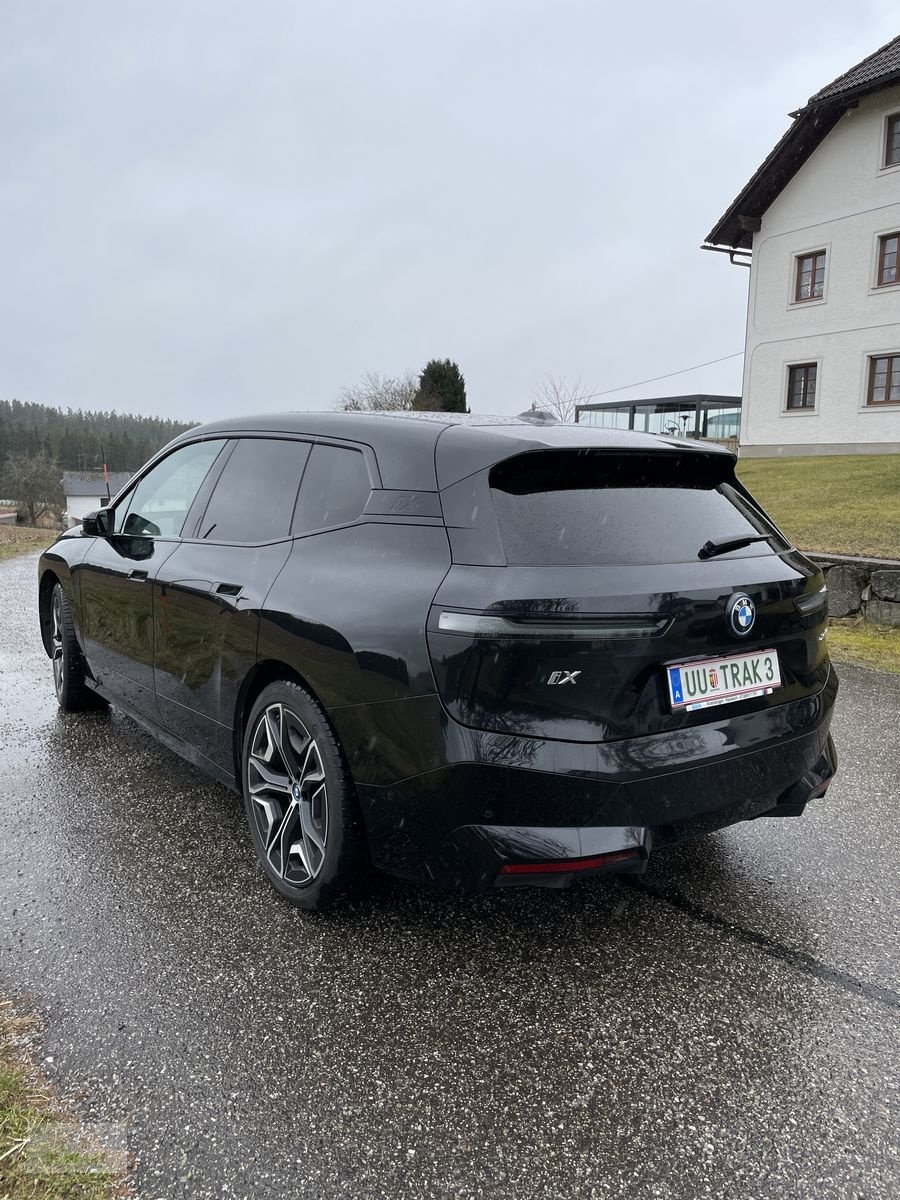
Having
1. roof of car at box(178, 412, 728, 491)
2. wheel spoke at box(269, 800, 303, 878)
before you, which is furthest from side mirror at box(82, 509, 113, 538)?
wheel spoke at box(269, 800, 303, 878)

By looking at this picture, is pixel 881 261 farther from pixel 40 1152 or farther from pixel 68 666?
pixel 40 1152

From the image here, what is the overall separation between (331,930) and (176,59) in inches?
1226

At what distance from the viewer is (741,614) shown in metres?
2.31

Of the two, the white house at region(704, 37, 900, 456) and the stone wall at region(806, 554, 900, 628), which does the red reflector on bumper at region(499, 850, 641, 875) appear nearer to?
the stone wall at region(806, 554, 900, 628)

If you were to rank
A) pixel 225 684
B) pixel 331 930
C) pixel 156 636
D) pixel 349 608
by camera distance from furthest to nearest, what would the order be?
pixel 156 636
pixel 225 684
pixel 331 930
pixel 349 608

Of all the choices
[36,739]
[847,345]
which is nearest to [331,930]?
[36,739]

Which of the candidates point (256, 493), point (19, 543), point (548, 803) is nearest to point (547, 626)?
point (548, 803)

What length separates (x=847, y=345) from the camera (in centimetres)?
2369

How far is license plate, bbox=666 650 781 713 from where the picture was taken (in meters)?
2.21

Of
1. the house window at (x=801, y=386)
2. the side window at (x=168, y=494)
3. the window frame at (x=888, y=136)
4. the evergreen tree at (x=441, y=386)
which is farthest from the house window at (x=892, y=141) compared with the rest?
the side window at (x=168, y=494)

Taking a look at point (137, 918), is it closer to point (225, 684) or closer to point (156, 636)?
point (225, 684)

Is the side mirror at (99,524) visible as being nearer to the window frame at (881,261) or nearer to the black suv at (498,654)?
the black suv at (498,654)

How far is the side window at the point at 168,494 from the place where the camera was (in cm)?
356

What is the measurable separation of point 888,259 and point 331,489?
25.9m
